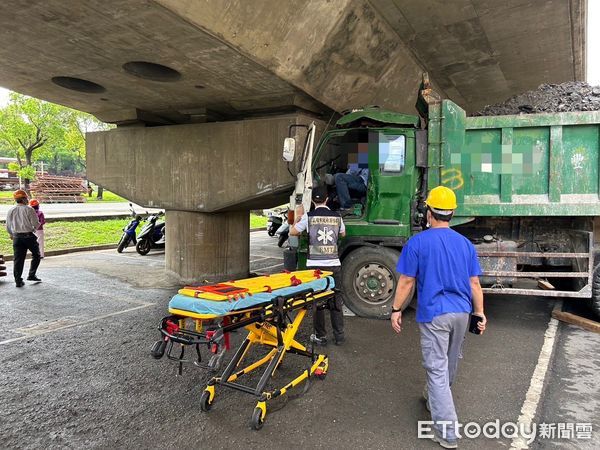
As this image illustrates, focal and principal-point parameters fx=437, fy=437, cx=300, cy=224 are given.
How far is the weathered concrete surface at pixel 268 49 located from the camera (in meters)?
4.61

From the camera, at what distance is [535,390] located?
3.73 m

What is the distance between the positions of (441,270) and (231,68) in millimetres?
4030

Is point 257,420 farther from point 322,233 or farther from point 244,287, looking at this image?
point 322,233

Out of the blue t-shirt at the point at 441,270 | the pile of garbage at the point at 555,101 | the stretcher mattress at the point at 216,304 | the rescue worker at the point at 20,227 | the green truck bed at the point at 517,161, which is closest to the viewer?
the stretcher mattress at the point at 216,304

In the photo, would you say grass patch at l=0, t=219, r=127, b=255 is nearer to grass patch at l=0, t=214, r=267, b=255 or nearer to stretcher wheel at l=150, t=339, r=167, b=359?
grass patch at l=0, t=214, r=267, b=255

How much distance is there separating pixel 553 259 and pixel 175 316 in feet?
16.3

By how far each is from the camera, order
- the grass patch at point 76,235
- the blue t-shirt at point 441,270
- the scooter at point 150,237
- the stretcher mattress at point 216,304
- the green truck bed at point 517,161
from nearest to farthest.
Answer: the stretcher mattress at point 216,304, the blue t-shirt at point 441,270, the green truck bed at point 517,161, the scooter at point 150,237, the grass patch at point 76,235

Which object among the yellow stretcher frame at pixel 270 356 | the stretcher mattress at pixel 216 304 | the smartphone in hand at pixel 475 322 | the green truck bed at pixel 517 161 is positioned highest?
the green truck bed at pixel 517 161

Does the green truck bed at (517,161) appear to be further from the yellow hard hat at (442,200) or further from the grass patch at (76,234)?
the grass patch at (76,234)

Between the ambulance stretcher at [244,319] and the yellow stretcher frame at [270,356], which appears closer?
the ambulance stretcher at [244,319]

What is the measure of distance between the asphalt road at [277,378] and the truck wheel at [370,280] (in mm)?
235

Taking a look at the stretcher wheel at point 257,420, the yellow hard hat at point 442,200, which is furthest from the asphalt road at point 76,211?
the yellow hard hat at point 442,200

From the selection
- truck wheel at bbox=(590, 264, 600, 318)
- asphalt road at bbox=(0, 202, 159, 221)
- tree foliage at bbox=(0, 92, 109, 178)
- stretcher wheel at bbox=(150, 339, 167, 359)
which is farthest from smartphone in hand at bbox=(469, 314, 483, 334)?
tree foliage at bbox=(0, 92, 109, 178)

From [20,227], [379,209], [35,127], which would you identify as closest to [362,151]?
[379,209]
